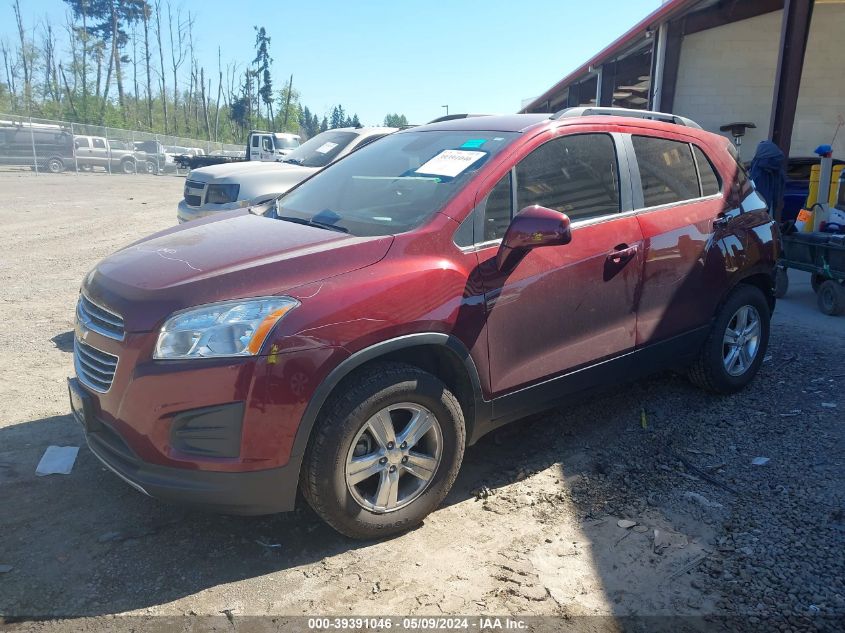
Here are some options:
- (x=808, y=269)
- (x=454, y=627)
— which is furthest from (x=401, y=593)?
(x=808, y=269)

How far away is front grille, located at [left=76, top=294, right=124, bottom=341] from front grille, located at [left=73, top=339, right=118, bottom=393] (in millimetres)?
89

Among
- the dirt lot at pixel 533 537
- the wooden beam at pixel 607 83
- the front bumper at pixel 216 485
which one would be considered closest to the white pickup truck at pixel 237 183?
the dirt lot at pixel 533 537

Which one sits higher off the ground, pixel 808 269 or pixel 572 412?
pixel 808 269

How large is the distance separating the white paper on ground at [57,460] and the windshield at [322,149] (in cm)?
579

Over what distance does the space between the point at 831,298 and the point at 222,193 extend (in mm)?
6855

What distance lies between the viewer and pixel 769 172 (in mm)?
8281

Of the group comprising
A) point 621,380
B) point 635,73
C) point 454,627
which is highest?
point 635,73

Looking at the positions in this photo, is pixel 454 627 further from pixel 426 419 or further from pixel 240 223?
pixel 240 223

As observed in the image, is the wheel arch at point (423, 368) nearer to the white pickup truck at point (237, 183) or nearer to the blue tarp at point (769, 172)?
the white pickup truck at point (237, 183)

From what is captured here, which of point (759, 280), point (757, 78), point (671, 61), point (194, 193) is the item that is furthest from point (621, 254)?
point (757, 78)

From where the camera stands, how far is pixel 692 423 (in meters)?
4.30

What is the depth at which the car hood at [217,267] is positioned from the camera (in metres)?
2.68

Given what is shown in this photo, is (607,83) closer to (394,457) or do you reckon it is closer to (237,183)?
(237,183)

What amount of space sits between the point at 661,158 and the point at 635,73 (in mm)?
15297
